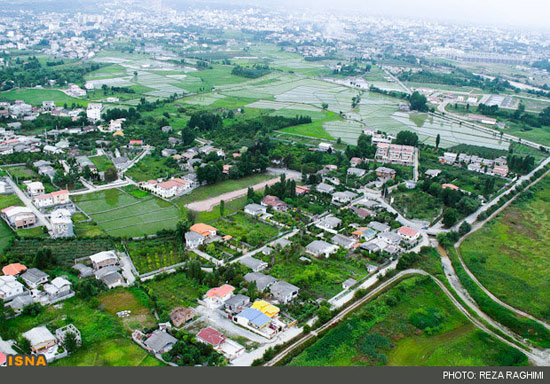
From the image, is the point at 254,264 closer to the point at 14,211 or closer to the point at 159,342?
the point at 159,342

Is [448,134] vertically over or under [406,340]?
over

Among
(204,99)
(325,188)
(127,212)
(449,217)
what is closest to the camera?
(449,217)

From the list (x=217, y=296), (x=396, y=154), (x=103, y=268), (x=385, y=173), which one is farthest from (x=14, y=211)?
(x=396, y=154)

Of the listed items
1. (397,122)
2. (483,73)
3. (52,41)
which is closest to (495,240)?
→ (397,122)

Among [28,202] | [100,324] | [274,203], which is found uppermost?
[274,203]

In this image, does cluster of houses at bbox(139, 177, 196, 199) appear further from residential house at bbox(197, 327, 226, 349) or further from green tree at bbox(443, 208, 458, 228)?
green tree at bbox(443, 208, 458, 228)

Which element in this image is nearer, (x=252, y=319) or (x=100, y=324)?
(x=100, y=324)

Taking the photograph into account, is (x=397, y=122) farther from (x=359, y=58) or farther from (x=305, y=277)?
(x=359, y=58)
